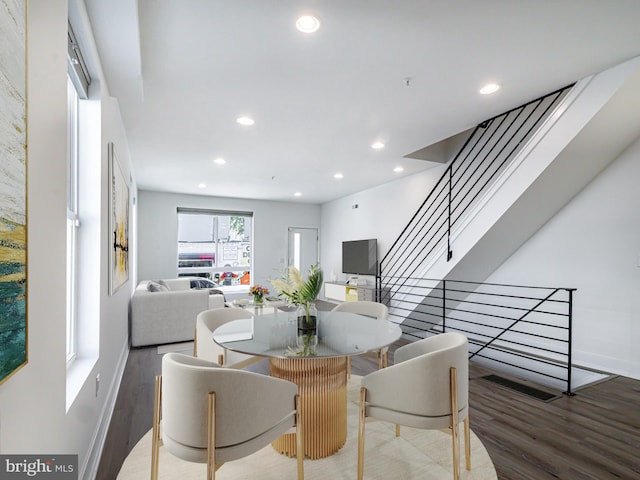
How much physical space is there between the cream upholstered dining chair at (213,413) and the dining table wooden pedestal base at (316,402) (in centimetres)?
51

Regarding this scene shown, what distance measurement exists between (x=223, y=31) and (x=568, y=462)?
3.31 m

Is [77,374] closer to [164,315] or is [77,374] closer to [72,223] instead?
[72,223]

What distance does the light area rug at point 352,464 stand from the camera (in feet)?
6.16

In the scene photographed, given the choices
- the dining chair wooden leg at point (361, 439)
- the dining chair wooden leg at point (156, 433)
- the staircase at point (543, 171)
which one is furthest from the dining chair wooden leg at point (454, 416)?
the staircase at point (543, 171)

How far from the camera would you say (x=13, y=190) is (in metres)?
0.89

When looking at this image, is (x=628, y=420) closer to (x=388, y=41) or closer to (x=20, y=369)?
(x=388, y=41)

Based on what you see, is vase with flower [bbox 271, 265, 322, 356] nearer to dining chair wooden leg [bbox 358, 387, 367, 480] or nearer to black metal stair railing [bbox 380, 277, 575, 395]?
dining chair wooden leg [bbox 358, 387, 367, 480]

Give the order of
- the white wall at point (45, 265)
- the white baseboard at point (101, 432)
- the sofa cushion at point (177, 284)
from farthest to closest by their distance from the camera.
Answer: the sofa cushion at point (177, 284)
the white baseboard at point (101, 432)
the white wall at point (45, 265)

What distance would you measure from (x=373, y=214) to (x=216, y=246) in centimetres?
403

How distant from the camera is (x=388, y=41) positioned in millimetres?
2256

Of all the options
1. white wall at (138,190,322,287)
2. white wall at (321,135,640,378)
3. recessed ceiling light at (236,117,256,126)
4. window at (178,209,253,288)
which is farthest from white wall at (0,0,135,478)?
window at (178,209,253,288)

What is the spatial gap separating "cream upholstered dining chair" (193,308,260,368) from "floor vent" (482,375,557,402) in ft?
7.88

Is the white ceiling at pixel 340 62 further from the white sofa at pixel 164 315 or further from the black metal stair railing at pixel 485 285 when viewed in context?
the white sofa at pixel 164 315

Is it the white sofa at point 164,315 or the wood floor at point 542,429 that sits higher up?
the white sofa at point 164,315
